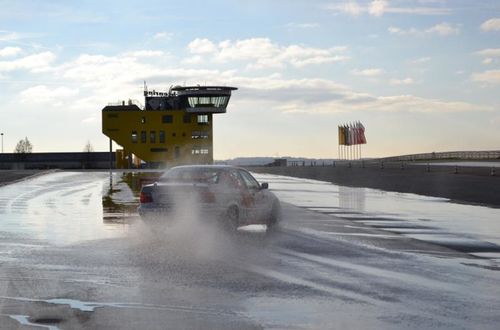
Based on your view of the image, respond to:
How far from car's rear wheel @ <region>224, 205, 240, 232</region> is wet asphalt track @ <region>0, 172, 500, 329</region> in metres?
0.39

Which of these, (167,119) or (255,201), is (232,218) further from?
(167,119)

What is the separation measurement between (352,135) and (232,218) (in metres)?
129

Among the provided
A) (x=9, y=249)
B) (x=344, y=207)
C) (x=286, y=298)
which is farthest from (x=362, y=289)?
(x=344, y=207)

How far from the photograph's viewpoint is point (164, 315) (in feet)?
22.5

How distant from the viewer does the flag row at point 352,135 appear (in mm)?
140375

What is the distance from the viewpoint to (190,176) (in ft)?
50.5

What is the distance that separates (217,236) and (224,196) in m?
0.93

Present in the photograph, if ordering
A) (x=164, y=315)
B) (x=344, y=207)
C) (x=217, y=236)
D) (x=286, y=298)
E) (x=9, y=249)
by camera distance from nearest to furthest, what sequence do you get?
(x=164, y=315)
(x=286, y=298)
(x=9, y=249)
(x=217, y=236)
(x=344, y=207)

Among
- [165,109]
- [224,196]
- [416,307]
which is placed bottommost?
[416,307]

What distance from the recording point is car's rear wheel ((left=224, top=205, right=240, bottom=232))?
14.5 m

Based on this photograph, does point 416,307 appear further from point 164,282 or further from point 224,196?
point 224,196

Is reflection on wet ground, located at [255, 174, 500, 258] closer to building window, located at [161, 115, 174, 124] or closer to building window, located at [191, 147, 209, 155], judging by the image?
building window, located at [191, 147, 209, 155]

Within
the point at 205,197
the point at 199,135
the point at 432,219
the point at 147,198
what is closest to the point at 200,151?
the point at 199,135

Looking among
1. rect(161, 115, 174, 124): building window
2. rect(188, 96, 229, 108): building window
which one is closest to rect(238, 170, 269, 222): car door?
rect(188, 96, 229, 108): building window
